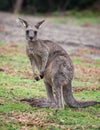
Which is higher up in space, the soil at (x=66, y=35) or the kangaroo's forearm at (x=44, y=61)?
the kangaroo's forearm at (x=44, y=61)

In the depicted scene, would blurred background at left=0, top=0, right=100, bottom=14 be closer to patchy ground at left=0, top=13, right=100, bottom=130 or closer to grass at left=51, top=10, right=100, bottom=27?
grass at left=51, top=10, right=100, bottom=27

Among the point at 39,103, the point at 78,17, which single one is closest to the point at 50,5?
the point at 78,17

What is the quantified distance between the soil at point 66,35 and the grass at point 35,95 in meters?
2.96

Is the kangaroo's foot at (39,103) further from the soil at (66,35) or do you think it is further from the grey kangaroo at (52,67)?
the soil at (66,35)

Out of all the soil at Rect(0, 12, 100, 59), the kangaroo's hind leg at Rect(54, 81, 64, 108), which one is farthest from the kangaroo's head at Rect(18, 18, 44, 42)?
the soil at Rect(0, 12, 100, 59)

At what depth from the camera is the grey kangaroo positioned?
28.8ft

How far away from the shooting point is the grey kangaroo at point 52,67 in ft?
28.8

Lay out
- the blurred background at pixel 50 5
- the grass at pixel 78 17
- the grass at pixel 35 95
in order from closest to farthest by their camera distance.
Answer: the grass at pixel 35 95, the grass at pixel 78 17, the blurred background at pixel 50 5

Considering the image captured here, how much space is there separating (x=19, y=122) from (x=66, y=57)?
6.38ft

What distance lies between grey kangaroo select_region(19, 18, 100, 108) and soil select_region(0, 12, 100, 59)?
7.49 meters

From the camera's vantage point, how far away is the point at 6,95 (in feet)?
31.8

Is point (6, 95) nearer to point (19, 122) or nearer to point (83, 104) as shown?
point (83, 104)

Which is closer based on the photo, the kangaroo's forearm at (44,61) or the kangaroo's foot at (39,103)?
the kangaroo's foot at (39,103)

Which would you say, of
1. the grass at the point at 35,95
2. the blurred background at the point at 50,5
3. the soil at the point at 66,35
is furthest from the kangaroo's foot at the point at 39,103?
the blurred background at the point at 50,5
